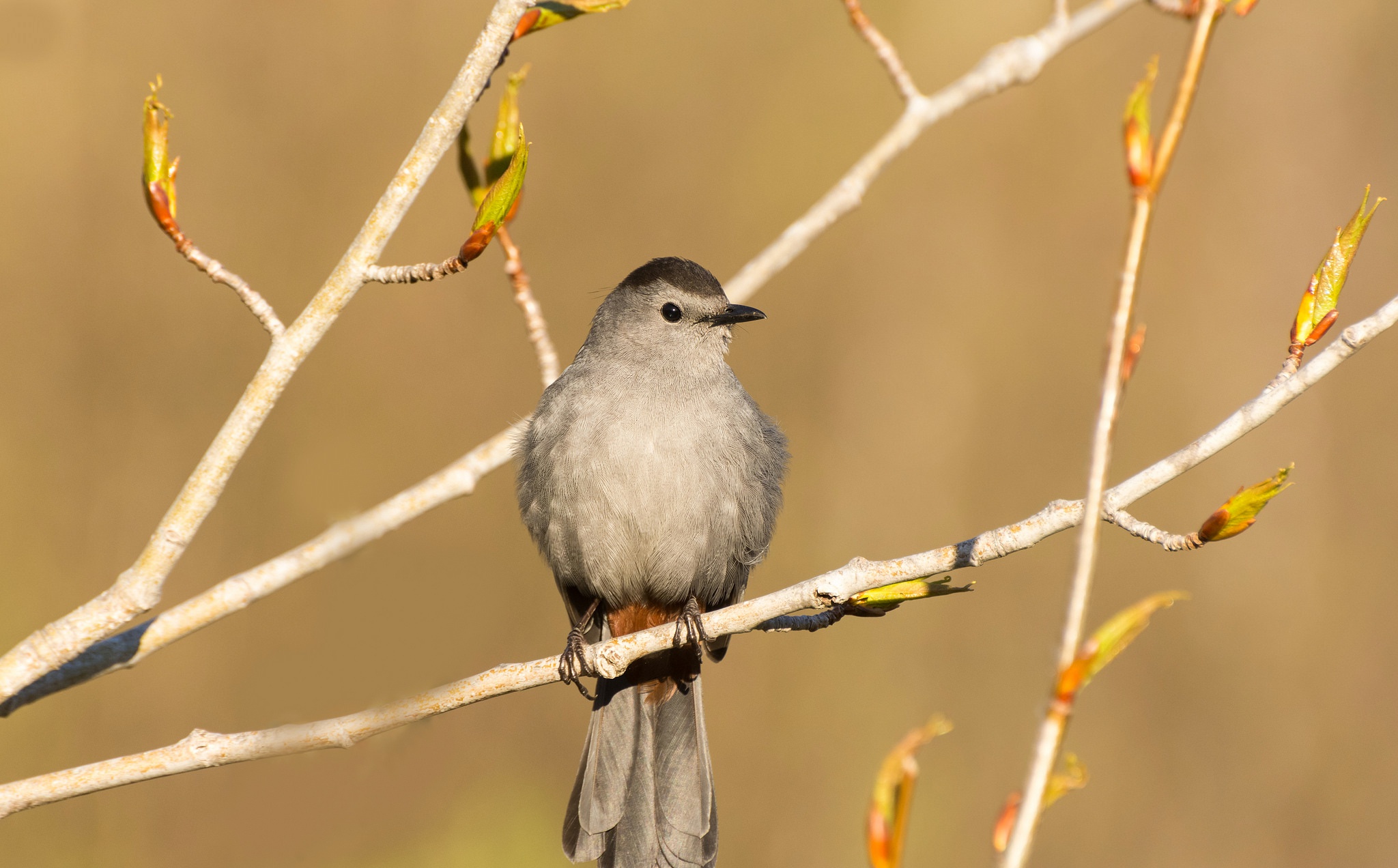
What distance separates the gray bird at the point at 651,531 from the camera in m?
3.88

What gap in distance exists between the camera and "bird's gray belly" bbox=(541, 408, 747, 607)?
12.8ft

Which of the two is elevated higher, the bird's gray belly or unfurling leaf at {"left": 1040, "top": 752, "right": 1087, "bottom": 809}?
the bird's gray belly

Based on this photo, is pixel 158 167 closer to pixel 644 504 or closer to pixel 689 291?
pixel 644 504

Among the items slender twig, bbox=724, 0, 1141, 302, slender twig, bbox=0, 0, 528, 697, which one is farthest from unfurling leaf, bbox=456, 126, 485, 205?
slender twig, bbox=724, 0, 1141, 302

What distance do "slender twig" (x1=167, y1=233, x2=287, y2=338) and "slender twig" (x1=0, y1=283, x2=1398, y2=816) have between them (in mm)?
973

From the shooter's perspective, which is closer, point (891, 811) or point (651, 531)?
point (891, 811)

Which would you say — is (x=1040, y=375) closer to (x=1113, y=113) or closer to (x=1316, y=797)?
(x=1113, y=113)

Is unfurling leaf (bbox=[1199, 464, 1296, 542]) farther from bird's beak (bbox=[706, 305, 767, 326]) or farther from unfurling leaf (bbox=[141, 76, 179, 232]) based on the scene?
unfurling leaf (bbox=[141, 76, 179, 232])

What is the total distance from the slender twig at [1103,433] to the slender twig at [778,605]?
0.80 m

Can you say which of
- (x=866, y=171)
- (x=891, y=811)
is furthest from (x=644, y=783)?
(x=891, y=811)

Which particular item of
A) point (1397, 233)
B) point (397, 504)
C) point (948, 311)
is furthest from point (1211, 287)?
point (397, 504)

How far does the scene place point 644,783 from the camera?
396cm

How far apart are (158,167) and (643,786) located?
2.63 metres

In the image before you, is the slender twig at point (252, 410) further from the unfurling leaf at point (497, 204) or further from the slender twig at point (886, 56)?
the slender twig at point (886, 56)
